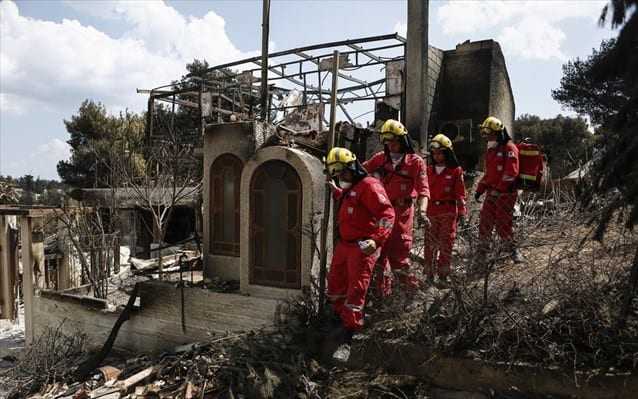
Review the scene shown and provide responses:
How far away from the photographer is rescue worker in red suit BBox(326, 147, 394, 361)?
5.01 meters

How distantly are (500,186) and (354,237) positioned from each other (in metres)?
2.50

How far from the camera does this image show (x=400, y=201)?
597cm

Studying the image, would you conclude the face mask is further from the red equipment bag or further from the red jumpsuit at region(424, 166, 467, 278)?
the red equipment bag

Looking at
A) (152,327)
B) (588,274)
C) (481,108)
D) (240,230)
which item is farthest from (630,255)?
(481,108)

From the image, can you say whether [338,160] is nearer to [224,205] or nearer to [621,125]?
[621,125]

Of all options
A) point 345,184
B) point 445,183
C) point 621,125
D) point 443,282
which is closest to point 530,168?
point 445,183

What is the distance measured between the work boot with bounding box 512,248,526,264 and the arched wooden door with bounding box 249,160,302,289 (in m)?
3.04

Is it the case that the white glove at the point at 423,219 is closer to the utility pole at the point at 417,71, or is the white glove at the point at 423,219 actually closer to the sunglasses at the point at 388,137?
the sunglasses at the point at 388,137

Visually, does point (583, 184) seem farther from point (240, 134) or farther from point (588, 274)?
point (240, 134)

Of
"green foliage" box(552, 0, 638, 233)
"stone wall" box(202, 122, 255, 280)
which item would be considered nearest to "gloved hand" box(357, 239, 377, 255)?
"green foliage" box(552, 0, 638, 233)

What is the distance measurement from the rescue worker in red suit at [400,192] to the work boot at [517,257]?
103cm

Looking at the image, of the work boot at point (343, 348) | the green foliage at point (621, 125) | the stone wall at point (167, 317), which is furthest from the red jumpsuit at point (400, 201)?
the green foliage at point (621, 125)

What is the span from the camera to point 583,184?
14.0ft

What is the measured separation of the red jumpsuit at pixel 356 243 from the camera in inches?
197
